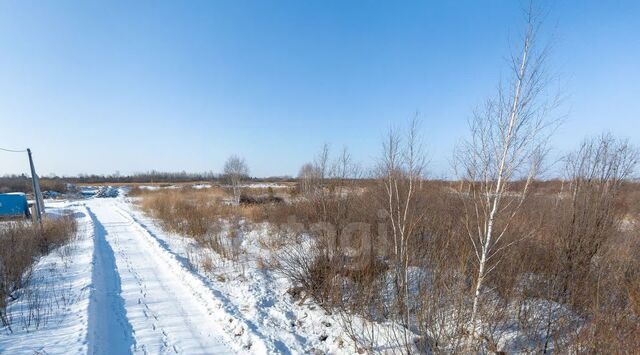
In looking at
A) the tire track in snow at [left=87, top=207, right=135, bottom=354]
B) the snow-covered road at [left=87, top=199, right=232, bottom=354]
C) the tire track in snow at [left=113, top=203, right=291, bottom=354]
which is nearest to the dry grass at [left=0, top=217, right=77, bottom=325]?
the tire track in snow at [left=87, top=207, right=135, bottom=354]

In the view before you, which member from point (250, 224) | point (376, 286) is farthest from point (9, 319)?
point (250, 224)

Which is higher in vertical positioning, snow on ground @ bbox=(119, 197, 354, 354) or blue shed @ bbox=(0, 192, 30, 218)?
blue shed @ bbox=(0, 192, 30, 218)

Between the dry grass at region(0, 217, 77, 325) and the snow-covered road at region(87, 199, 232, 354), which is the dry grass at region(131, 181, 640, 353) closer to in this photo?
the snow-covered road at region(87, 199, 232, 354)

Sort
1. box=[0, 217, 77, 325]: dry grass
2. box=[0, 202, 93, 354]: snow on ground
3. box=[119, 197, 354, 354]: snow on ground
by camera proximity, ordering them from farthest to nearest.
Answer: box=[0, 217, 77, 325]: dry grass, box=[119, 197, 354, 354]: snow on ground, box=[0, 202, 93, 354]: snow on ground

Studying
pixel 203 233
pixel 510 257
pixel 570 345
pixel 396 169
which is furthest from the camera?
pixel 203 233

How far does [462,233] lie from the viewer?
532 cm

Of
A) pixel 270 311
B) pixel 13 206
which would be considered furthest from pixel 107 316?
pixel 13 206

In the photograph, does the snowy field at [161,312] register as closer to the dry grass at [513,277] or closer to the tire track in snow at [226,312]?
the tire track in snow at [226,312]

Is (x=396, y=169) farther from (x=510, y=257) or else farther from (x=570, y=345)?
(x=570, y=345)

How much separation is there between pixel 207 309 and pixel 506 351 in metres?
4.60

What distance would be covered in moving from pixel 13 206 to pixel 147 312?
66.4 ft

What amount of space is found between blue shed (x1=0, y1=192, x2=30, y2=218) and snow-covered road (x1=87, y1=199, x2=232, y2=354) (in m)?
14.9

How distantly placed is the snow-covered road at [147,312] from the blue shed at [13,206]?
49.0 ft

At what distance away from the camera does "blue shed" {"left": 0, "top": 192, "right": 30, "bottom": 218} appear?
16219mm
